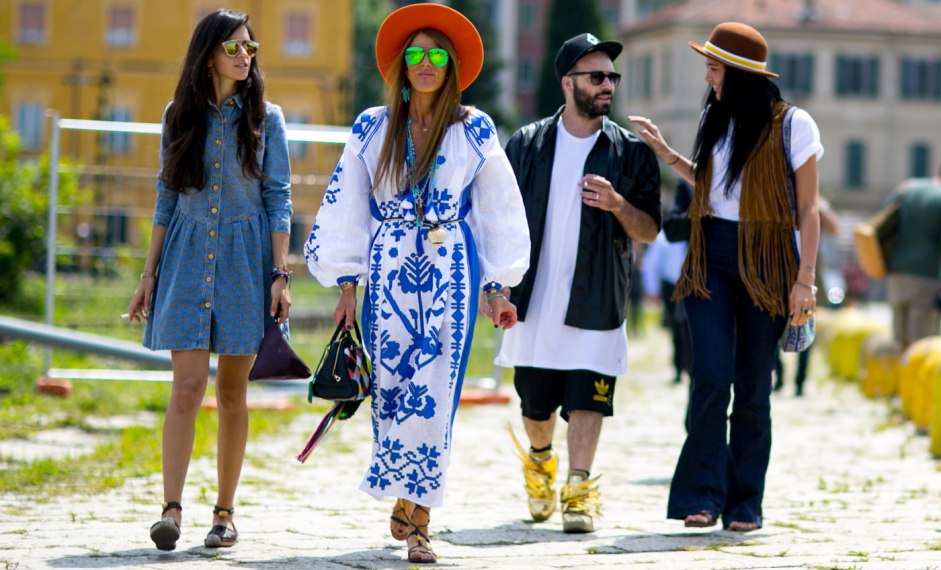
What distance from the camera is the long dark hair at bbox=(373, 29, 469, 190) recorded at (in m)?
6.68

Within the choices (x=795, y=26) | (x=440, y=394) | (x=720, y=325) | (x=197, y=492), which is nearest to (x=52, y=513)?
(x=197, y=492)

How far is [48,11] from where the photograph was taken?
71.0 meters

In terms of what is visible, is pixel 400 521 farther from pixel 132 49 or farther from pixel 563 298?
pixel 132 49

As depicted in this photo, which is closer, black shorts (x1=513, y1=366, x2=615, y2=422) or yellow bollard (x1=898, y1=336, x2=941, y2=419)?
black shorts (x1=513, y1=366, x2=615, y2=422)

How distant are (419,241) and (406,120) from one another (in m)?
0.51

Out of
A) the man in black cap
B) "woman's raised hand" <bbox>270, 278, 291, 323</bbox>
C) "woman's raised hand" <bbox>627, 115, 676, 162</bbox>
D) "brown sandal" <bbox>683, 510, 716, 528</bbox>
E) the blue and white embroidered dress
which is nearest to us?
the blue and white embroidered dress

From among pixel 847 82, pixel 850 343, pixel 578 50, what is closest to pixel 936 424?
pixel 578 50

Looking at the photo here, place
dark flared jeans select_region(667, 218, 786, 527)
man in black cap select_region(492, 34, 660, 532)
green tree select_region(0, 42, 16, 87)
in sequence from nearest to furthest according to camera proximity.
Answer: dark flared jeans select_region(667, 218, 786, 527) < man in black cap select_region(492, 34, 660, 532) < green tree select_region(0, 42, 16, 87)

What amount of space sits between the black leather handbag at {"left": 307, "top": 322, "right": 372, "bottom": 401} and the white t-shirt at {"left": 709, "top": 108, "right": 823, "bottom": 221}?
1.87m

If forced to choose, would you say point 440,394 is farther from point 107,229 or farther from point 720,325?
point 107,229

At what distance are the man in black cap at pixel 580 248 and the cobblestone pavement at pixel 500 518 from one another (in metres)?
0.56

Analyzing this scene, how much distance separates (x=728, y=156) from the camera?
25.0ft

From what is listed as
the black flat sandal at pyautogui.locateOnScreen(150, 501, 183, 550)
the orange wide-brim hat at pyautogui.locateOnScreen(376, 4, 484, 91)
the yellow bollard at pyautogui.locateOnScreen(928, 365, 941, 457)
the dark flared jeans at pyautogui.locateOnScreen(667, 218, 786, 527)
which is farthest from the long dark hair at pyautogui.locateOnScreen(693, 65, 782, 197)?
the yellow bollard at pyautogui.locateOnScreen(928, 365, 941, 457)

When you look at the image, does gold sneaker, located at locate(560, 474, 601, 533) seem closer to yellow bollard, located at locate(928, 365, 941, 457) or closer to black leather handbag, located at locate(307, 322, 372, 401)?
black leather handbag, located at locate(307, 322, 372, 401)
